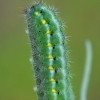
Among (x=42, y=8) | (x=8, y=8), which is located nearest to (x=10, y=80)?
(x=8, y=8)

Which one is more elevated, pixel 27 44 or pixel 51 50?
pixel 27 44

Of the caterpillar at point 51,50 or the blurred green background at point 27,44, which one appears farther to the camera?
the blurred green background at point 27,44

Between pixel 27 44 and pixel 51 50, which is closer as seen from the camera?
pixel 51 50

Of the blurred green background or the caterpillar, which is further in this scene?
the blurred green background

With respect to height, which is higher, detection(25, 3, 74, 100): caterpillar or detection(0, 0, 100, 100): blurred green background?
detection(0, 0, 100, 100): blurred green background

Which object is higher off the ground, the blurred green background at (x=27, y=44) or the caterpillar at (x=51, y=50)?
the blurred green background at (x=27, y=44)
